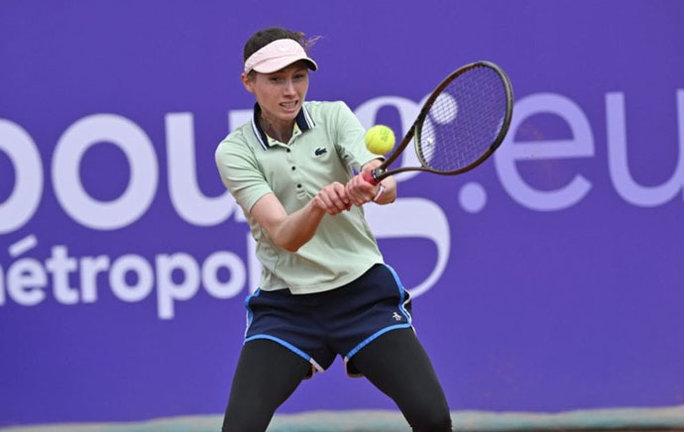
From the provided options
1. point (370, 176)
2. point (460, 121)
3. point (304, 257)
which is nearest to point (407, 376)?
point (304, 257)

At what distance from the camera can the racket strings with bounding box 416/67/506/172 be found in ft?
10.7

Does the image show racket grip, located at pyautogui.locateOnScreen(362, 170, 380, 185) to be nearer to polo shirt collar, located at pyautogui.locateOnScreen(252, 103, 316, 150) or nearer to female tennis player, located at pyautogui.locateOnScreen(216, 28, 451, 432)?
female tennis player, located at pyautogui.locateOnScreen(216, 28, 451, 432)

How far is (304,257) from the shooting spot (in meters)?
3.36

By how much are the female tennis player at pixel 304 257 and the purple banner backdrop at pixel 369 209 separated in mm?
1463

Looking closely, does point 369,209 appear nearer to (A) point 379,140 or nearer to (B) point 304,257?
(B) point 304,257

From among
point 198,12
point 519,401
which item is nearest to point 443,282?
point 519,401

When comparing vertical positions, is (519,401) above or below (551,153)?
below

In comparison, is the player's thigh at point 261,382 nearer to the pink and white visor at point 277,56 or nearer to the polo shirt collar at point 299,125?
the polo shirt collar at point 299,125

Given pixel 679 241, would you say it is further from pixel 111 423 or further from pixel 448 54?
pixel 111 423

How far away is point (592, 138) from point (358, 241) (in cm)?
172

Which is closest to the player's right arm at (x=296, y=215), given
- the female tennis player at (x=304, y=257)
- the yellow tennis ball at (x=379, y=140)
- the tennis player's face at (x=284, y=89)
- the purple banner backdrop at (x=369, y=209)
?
the female tennis player at (x=304, y=257)

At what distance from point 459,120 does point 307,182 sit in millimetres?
441

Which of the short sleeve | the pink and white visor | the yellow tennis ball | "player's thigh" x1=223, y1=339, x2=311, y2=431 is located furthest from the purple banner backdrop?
the yellow tennis ball

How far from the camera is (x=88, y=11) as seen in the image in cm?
498
